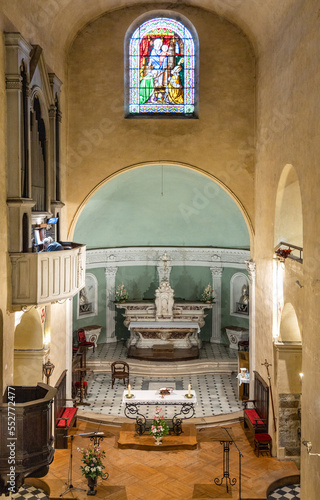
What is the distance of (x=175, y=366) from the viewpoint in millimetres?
20578

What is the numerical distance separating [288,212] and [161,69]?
6.12 metres

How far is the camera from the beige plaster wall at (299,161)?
1065cm

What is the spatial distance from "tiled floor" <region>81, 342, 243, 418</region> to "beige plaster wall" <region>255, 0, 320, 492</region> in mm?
2713

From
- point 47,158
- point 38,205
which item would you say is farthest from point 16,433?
point 47,158

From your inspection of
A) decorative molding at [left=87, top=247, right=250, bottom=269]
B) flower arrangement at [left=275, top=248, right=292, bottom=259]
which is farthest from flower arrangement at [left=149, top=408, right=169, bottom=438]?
decorative molding at [left=87, top=247, right=250, bottom=269]

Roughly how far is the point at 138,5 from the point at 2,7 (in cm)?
699

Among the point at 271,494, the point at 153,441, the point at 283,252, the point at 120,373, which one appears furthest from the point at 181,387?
the point at 283,252

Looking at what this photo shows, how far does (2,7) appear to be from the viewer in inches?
423

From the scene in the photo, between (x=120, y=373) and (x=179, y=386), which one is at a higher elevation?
(x=120, y=373)

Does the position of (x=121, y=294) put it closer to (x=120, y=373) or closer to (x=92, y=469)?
(x=120, y=373)

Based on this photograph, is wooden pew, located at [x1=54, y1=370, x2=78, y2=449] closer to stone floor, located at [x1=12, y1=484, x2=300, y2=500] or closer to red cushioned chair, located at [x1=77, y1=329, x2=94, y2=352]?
stone floor, located at [x1=12, y1=484, x2=300, y2=500]

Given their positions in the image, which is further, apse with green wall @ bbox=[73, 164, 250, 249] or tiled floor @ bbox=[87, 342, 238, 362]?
tiled floor @ bbox=[87, 342, 238, 362]

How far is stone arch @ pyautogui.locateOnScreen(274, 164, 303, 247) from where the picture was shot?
14195 mm

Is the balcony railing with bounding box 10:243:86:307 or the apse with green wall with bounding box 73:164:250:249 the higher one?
the apse with green wall with bounding box 73:164:250:249
